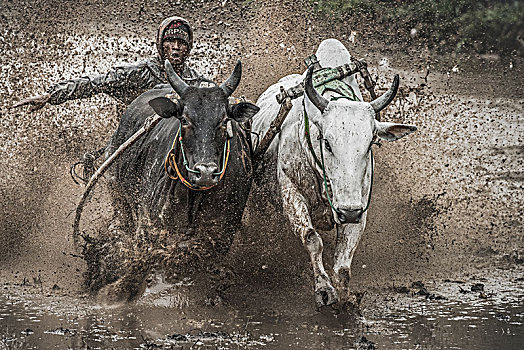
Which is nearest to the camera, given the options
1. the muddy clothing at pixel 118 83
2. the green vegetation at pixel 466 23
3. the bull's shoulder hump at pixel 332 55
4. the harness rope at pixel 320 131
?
the harness rope at pixel 320 131

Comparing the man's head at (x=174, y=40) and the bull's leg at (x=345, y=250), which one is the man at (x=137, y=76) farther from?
the bull's leg at (x=345, y=250)

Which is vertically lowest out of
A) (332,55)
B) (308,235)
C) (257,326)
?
(257,326)

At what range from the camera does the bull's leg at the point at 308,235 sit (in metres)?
5.12

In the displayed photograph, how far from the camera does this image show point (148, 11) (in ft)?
33.4

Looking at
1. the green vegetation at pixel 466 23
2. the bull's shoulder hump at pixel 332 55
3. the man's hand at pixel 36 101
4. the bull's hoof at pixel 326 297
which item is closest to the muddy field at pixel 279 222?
the bull's hoof at pixel 326 297

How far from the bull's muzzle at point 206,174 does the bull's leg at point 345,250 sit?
3.34ft

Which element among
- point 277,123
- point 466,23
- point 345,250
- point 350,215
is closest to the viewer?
point 350,215

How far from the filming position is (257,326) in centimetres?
517

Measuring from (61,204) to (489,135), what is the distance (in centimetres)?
559

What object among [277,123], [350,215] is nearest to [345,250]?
[350,215]

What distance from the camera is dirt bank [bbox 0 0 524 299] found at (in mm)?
6648

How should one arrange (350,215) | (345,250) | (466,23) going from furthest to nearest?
(466,23) < (345,250) < (350,215)

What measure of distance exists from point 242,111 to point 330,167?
2.37 feet

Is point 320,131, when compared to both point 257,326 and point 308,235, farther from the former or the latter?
point 257,326
